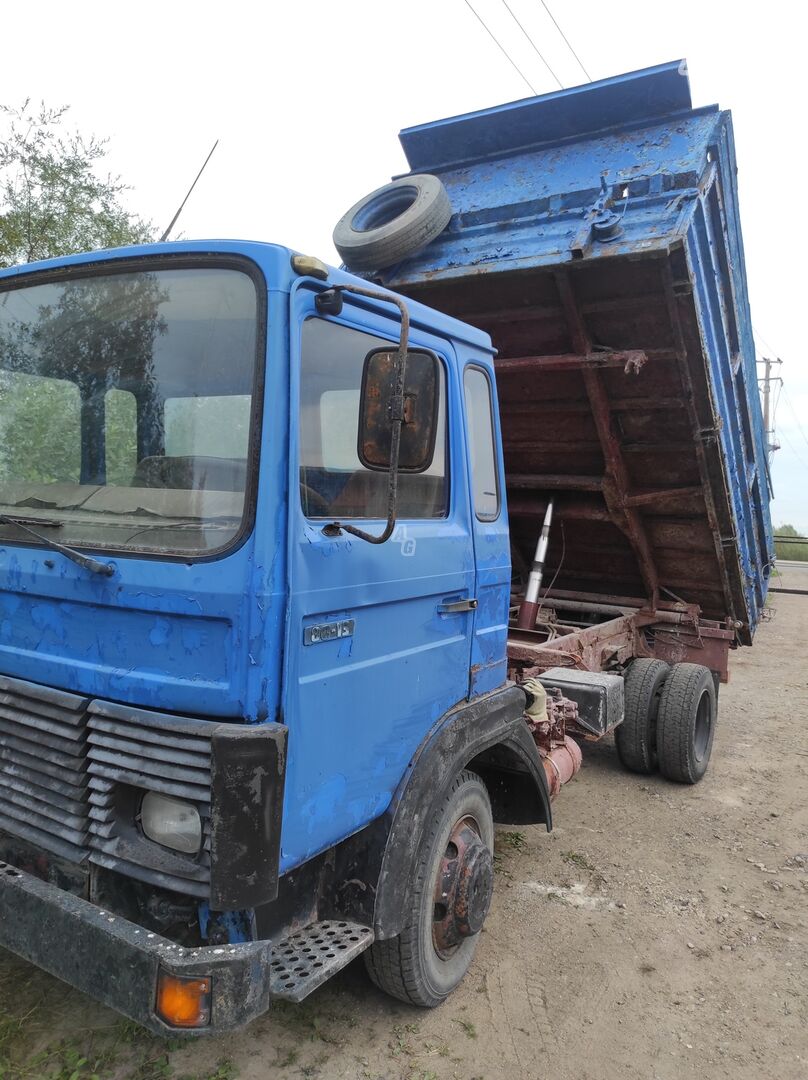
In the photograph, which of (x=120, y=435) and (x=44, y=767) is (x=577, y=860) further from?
(x=120, y=435)

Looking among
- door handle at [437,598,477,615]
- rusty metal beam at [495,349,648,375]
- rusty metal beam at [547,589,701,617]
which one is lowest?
rusty metal beam at [547,589,701,617]

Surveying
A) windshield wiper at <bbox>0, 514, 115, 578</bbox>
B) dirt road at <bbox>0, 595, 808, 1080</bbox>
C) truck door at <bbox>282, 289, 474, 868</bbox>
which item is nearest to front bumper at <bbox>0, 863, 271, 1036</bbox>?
truck door at <bbox>282, 289, 474, 868</bbox>

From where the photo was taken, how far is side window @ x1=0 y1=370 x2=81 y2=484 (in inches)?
97.2

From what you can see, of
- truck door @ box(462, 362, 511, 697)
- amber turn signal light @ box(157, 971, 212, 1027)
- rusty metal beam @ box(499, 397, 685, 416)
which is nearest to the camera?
amber turn signal light @ box(157, 971, 212, 1027)

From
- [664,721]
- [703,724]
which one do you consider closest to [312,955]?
[664,721]

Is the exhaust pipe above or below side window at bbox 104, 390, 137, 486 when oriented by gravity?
below

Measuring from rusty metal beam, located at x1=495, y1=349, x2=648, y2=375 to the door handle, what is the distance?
6.12 ft

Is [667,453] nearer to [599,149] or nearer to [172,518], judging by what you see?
[599,149]

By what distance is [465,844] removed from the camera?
291 cm

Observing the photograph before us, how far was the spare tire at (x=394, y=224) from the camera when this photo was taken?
395 cm

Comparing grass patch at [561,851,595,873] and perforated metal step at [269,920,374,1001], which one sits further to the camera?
grass patch at [561,851,595,873]

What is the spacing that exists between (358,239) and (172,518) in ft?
7.77

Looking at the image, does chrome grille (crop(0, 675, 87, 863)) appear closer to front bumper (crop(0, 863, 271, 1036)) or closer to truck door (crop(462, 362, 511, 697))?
front bumper (crop(0, 863, 271, 1036))

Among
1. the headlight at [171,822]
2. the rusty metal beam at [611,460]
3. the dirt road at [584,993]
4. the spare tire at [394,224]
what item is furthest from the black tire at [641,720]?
the headlight at [171,822]
